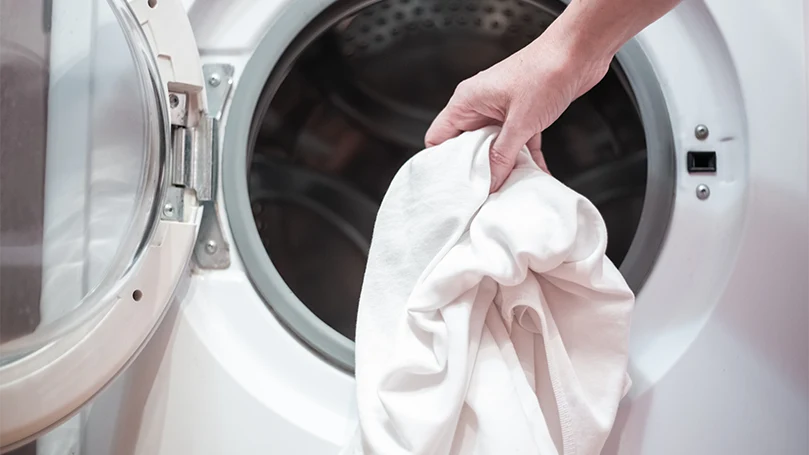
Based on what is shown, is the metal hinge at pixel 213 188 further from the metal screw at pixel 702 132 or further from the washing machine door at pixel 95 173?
the metal screw at pixel 702 132

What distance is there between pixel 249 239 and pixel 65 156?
0.21 meters

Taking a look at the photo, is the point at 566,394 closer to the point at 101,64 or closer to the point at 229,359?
the point at 229,359

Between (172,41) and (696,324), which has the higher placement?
(172,41)

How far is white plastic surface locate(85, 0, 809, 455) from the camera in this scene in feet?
1.86

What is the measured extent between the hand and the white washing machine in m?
0.15

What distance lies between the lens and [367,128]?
0.96m

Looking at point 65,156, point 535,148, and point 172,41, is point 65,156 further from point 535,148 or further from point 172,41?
point 535,148

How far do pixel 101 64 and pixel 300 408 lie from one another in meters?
0.40

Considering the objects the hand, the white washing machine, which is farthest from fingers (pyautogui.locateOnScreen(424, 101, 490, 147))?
the white washing machine

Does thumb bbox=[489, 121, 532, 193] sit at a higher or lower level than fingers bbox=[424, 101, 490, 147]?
lower

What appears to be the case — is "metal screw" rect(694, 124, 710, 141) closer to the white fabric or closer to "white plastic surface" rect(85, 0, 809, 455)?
"white plastic surface" rect(85, 0, 809, 455)

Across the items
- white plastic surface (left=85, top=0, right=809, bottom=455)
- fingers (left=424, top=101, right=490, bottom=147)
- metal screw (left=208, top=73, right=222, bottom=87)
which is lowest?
white plastic surface (left=85, top=0, right=809, bottom=455)

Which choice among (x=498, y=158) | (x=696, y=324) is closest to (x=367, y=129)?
(x=498, y=158)

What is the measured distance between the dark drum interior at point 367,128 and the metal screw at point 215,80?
51 mm
